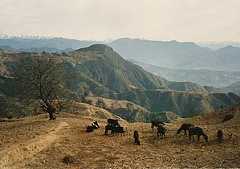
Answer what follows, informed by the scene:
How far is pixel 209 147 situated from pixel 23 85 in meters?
35.4

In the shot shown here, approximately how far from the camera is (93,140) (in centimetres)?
4750

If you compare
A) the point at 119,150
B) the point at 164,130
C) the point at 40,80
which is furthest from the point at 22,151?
the point at 40,80

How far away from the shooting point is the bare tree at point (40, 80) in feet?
208

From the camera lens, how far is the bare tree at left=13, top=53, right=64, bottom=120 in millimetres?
63344

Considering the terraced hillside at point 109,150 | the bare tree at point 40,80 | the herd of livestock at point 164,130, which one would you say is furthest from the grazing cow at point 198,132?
the bare tree at point 40,80

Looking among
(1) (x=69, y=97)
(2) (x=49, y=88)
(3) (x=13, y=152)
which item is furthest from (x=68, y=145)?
(1) (x=69, y=97)

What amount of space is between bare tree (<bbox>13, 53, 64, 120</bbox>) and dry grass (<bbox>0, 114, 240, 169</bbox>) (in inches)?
489

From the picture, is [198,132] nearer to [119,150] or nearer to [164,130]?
[164,130]

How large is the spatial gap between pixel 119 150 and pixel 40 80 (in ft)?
85.5

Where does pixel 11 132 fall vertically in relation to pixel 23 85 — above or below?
below

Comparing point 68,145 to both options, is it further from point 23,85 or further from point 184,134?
point 23,85

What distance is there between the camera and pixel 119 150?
139ft

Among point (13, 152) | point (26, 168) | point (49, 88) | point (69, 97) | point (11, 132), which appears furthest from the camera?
point (69, 97)

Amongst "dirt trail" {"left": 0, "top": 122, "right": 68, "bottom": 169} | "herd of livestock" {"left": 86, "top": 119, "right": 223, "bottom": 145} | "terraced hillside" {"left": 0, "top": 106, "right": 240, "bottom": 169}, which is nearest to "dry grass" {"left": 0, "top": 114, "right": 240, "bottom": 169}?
"terraced hillside" {"left": 0, "top": 106, "right": 240, "bottom": 169}
